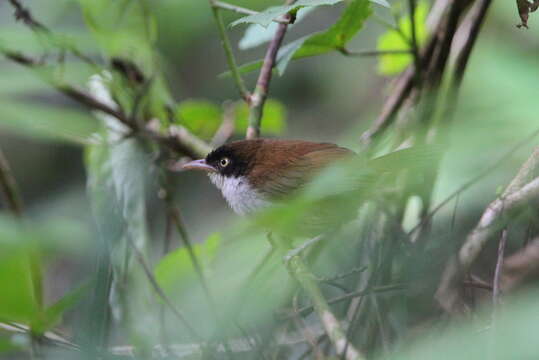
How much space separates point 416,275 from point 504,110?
790mm

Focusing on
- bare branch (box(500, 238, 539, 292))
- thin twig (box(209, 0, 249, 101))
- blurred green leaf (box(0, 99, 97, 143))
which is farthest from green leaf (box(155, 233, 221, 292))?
bare branch (box(500, 238, 539, 292))

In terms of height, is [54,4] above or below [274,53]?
above

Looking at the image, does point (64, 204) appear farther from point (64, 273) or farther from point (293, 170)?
point (293, 170)

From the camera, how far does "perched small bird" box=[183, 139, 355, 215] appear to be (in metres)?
3.31

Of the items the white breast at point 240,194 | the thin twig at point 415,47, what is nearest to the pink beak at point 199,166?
the white breast at point 240,194

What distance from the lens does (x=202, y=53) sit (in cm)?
792

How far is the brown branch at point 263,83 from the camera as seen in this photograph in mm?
2941

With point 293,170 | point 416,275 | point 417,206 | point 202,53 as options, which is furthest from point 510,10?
point 202,53

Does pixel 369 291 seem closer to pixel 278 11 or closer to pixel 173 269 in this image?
pixel 278 11

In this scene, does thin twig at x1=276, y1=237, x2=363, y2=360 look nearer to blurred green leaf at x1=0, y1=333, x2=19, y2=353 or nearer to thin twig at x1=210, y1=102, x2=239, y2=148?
blurred green leaf at x1=0, y1=333, x2=19, y2=353

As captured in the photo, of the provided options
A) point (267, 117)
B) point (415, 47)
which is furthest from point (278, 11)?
point (267, 117)

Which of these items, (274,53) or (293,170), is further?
(293,170)

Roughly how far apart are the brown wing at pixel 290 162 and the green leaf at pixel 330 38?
58 cm

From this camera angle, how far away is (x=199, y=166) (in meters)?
3.53
